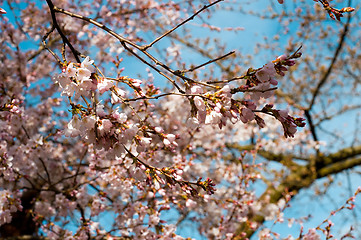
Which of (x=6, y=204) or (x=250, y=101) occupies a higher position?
(x=250, y=101)

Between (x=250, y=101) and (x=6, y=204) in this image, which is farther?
(x=6, y=204)

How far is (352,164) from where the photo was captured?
25.9ft

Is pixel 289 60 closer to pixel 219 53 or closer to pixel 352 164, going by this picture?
pixel 219 53

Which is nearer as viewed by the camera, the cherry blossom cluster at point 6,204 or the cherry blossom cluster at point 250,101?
the cherry blossom cluster at point 250,101

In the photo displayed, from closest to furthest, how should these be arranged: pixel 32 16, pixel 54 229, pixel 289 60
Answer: pixel 289 60
pixel 54 229
pixel 32 16

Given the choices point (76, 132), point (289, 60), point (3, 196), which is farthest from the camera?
point (3, 196)

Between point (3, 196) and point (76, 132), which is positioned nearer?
point (76, 132)

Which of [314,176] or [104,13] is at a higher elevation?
[104,13]

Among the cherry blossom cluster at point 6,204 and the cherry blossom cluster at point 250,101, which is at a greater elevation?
the cherry blossom cluster at point 250,101

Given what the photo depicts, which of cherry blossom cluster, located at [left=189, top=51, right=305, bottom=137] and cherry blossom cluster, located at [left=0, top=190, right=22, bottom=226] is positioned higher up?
cherry blossom cluster, located at [left=189, top=51, right=305, bottom=137]

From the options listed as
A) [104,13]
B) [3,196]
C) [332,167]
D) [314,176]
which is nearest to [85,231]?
[3,196]

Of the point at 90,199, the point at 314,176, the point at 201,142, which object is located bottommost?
the point at 90,199

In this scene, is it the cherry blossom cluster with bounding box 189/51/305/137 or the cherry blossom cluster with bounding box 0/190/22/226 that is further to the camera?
the cherry blossom cluster with bounding box 0/190/22/226

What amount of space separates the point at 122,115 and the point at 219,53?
7.19m
